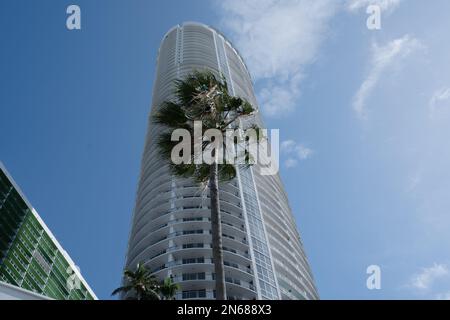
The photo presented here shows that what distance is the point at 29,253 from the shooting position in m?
96.6

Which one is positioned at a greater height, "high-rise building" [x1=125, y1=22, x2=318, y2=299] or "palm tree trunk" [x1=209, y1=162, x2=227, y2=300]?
"high-rise building" [x1=125, y1=22, x2=318, y2=299]

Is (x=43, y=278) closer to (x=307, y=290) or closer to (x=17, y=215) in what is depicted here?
(x=17, y=215)

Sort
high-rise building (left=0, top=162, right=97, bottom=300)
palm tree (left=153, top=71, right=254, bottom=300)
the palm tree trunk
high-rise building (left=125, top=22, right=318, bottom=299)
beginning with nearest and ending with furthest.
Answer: the palm tree trunk
palm tree (left=153, top=71, right=254, bottom=300)
high-rise building (left=125, top=22, right=318, bottom=299)
high-rise building (left=0, top=162, right=97, bottom=300)

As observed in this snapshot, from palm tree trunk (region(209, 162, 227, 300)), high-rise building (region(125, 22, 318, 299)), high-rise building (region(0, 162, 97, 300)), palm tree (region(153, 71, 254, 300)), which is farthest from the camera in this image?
high-rise building (region(0, 162, 97, 300))

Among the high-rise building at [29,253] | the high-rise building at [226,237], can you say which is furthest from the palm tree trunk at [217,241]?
the high-rise building at [29,253]

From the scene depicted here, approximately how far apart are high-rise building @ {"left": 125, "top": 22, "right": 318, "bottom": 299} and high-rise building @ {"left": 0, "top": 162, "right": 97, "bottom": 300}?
26766 millimetres

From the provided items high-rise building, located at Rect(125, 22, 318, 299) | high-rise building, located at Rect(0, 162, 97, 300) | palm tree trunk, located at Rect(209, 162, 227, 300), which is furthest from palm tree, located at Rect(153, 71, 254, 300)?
high-rise building, located at Rect(0, 162, 97, 300)

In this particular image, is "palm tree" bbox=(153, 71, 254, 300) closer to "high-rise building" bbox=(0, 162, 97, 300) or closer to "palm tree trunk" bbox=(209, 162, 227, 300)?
"palm tree trunk" bbox=(209, 162, 227, 300)

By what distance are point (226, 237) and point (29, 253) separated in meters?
49.9

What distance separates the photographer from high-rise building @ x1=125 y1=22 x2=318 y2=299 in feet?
205

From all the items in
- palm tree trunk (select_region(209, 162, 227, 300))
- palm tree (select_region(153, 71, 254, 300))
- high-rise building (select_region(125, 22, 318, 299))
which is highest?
high-rise building (select_region(125, 22, 318, 299))

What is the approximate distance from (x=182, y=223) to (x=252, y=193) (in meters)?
15.4
